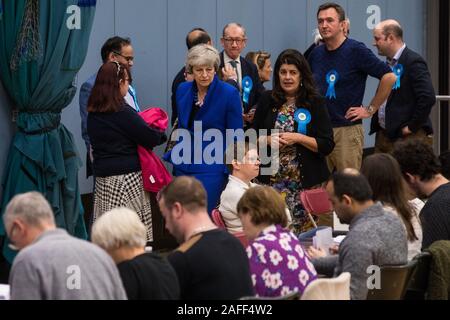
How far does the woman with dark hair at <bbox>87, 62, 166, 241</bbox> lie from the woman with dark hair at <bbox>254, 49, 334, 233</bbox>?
801mm

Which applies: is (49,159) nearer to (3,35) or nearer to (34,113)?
(34,113)

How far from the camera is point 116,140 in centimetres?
698

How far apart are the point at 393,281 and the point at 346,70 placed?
3.79 m

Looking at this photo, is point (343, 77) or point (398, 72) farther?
point (398, 72)

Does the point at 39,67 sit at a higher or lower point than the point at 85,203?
higher

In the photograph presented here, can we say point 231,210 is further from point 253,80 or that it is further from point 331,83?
point 253,80

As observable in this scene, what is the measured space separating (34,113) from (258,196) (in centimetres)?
300

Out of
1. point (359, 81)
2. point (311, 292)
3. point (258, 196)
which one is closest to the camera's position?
point (311, 292)

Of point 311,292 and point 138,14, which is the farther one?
point 138,14

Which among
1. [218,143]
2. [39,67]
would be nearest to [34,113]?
[39,67]

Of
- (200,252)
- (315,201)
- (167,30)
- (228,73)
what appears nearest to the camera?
(200,252)

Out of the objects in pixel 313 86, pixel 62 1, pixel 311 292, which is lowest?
pixel 311 292

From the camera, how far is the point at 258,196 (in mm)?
4832

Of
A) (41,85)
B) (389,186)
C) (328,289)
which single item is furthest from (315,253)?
(41,85)
